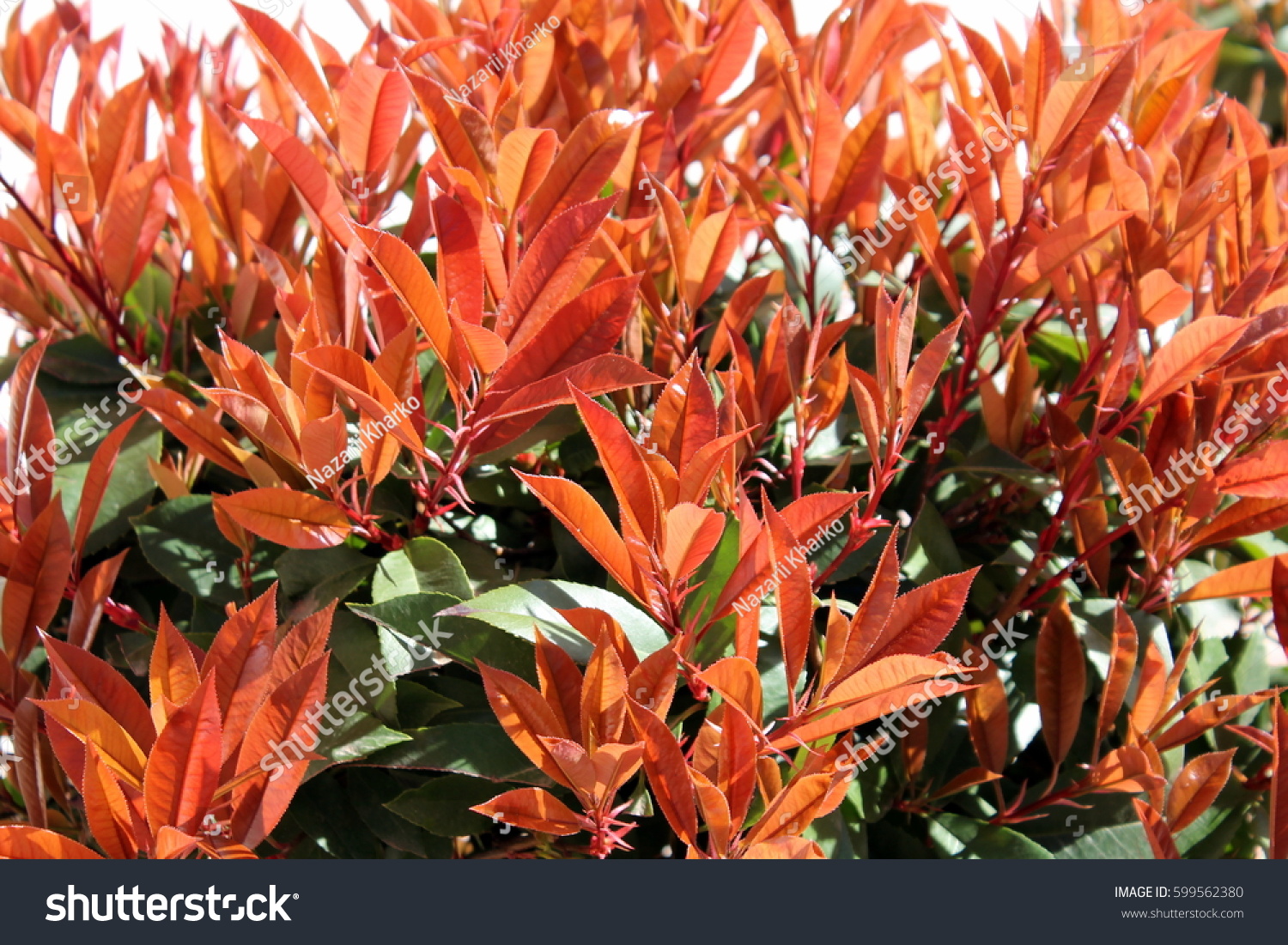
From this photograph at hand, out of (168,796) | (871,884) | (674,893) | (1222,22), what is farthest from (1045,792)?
(1222,22)

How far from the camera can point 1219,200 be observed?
895 mm

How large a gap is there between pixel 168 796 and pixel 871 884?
447 mm

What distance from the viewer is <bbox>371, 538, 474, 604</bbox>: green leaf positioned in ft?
2.45

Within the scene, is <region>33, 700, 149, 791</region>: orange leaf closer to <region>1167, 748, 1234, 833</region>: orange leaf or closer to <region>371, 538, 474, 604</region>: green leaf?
<region>371, 538, 474, 604</region>: green leaf

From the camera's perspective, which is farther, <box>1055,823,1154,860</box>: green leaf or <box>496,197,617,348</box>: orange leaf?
<box>1055,823,1154,860</box>: green leaf

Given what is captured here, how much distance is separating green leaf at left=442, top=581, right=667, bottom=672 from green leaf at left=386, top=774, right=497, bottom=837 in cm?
11

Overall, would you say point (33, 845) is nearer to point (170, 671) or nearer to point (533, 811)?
point (170, 671)

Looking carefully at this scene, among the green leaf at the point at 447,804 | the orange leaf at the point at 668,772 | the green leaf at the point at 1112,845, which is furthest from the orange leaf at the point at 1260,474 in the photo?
the green leaf at the point at 447,804

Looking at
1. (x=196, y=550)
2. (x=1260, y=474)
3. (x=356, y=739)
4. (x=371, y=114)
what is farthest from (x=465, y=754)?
(x=1260, y=474)

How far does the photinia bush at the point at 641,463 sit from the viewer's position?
66 centimetres

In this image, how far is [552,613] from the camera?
2.36 ft

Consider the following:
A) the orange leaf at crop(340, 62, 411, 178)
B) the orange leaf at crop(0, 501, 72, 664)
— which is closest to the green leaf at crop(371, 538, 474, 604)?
the orange leaf at crop(0, 501, 72, 664)

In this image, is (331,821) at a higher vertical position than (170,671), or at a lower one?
lower

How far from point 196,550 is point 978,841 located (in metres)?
0.67
